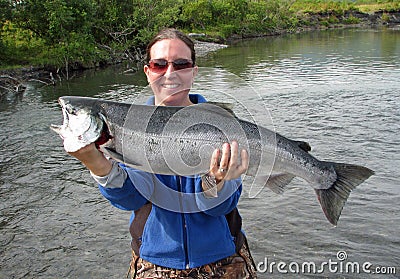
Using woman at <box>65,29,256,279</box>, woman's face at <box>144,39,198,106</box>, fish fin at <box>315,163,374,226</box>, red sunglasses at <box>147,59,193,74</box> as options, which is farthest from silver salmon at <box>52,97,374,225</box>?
red sunglasses at <box>147,59,193,74</box>

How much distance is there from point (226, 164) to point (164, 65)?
1009mm

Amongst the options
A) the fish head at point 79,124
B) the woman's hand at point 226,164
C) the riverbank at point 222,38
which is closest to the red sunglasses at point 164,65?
the fish head at point 79,124

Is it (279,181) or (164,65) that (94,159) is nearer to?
(164,65)

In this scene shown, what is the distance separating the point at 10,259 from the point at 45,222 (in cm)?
114

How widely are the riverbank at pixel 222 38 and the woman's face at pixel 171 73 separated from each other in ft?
61.7

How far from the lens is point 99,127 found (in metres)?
2.76

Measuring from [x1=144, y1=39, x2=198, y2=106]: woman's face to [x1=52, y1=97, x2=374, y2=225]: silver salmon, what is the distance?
0.32 m

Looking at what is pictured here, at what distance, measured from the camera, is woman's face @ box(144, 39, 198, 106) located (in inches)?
127

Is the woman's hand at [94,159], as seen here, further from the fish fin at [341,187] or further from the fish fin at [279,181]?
the fish fin at [341,187]

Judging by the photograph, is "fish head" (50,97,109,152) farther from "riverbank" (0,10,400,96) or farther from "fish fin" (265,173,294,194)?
"riverbank" (0,10,400,96)

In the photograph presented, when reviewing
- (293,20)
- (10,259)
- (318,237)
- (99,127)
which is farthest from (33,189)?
(293,20)

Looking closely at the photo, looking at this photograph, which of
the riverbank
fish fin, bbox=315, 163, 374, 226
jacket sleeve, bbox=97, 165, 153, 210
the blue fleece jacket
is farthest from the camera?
the riverbank

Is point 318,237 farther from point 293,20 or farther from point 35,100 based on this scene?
point 293,20

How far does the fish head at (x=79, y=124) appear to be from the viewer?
2.59 m
